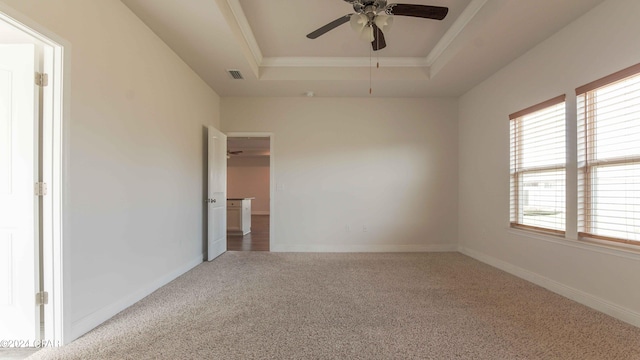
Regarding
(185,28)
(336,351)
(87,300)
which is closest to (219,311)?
(87,300)

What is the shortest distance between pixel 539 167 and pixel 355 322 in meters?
2.86

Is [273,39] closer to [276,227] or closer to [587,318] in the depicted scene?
[276,227]

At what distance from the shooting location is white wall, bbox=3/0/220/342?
2.12 metres

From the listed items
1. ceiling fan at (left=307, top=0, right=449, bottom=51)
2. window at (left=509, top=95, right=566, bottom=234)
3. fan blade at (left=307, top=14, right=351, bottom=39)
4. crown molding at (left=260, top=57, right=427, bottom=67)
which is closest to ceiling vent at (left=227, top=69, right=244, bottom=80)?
crown molding at (left=260, top=57, right=427, bottom=67)

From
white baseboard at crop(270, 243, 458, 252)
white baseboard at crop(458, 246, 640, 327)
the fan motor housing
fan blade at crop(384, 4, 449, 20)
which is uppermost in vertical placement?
the fan motor housing

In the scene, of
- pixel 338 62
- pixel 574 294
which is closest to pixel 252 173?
pixel 338 62

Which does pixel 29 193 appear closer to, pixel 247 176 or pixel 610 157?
pixel 610 157

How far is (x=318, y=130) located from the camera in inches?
207

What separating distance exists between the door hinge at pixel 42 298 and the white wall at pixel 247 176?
35.6ft

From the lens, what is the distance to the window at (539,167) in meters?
3.19

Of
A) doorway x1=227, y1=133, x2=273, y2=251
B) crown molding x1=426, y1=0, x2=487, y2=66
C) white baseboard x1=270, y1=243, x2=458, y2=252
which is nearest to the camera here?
crown molding x1=426, y1=0, x2=487, y2=66

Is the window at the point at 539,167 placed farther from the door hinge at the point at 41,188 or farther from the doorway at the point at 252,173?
the doorway at the point at 252,173

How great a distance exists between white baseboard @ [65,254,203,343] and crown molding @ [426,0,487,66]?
442 centimetres

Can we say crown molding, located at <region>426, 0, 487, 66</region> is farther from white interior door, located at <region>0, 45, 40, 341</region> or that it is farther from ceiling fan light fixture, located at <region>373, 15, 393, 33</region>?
white interior door, located at <region>0, 45, 40, 341</region>
